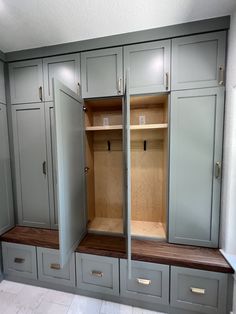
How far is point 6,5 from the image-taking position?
120cm

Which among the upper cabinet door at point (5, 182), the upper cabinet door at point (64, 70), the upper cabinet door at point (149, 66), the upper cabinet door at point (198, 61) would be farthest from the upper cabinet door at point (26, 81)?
the upper cabinet door at point (198, 61)

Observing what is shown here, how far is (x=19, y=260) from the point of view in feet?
5.45

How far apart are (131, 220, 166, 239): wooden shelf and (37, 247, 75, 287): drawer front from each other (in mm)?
710

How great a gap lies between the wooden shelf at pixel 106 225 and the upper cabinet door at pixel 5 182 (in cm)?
96

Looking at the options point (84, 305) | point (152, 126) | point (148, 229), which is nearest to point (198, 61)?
point (152, 126)

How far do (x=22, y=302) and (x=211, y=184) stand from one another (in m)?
2.12

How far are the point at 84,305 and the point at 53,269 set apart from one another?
0.44 metres

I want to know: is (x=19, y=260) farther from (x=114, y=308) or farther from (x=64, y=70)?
(x=64, y=70)

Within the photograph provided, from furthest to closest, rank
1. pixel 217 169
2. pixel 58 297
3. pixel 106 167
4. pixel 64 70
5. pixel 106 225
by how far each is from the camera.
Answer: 1. pixel 106 167
2. pixel 106 225
3. pixel 64 70
4. pixel 58 297
5. pixel 217 169

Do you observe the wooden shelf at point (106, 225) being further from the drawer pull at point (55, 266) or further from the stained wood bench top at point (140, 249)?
the drawer pull at point (55, 266)

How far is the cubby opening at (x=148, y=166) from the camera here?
1875mm

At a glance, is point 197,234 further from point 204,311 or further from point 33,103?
point 33,103

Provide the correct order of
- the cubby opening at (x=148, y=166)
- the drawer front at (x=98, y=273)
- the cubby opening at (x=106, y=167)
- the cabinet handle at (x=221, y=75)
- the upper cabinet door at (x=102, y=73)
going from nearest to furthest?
1. the cabinet handle at (x=221, y=75)
2. the drawer front at (x=98, y=273)
3. the upper cabinet door at (x=102, y=73)
4. the cubby opening at (x=148, y=166)
5. the cubby opening at (x=106, y=167)

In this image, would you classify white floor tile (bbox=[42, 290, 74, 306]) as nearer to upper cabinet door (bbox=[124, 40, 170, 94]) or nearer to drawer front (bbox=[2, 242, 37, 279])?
drawer front (bbox=[2, 242, 37, 279])
